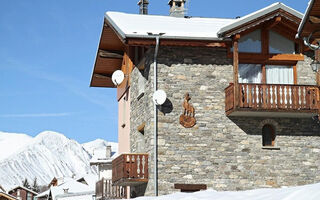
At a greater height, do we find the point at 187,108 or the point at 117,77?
the point at 117,77

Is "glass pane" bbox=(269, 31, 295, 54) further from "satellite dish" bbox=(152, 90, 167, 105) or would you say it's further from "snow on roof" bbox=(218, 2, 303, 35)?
"satellite dish" bbox=(152, 90, 167, 105)

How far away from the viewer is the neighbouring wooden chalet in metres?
19.7

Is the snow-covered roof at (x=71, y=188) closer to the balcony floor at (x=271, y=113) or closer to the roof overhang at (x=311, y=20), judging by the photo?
the balcony floor at (x=271, y=113)

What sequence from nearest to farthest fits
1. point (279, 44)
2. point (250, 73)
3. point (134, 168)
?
1. point (134, 168)
2. point (250, 73)
3. point (279, 44)

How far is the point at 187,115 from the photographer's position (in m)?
20.0

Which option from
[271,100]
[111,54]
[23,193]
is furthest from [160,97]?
[23,193]

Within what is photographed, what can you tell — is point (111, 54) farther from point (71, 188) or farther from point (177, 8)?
point (71, 188)

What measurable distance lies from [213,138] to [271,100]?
219 cm

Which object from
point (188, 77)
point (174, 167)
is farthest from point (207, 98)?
point (174, 167)

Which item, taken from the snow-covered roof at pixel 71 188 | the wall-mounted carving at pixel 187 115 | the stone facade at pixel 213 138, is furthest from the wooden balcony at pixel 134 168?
the snow-covered roof at pixel 71 188

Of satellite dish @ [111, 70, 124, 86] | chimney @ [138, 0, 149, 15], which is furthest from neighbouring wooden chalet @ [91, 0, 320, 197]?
chimney @ [138, 0, 149, 15]

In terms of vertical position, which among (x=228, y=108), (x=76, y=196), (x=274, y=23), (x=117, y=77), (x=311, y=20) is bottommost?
(x=76, y=196)

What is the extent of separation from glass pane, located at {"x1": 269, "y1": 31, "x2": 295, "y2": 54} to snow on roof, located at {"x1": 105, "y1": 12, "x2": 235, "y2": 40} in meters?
1.84

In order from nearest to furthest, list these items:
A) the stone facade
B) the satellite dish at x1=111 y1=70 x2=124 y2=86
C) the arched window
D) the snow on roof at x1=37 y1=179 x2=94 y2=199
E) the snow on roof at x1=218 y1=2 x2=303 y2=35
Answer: the snow on roof at x1=218 y1=2 x2=303 y2=35
the stone facade
the arched window
the satellite dish at x1=111 y1=70 x2=124 y2=86
the snow on roof at x1=37 y1=179 x2=94 y2=199
